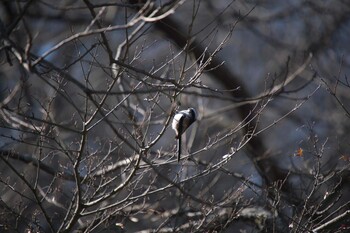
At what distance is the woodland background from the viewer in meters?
3.94

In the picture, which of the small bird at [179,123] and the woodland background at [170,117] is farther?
the small bird at [179,123]

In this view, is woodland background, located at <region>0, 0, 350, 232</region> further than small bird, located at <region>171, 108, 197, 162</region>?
No

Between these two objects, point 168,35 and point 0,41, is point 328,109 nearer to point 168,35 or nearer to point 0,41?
point 168,35

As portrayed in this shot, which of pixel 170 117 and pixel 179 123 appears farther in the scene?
pixel 179 123

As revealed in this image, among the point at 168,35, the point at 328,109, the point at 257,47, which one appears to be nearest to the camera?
the point at 168,35

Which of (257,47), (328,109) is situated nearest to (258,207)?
(328,109)

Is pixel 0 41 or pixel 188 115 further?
pixel 188 115

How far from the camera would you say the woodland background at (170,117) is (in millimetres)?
3943

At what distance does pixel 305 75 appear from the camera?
10.1m

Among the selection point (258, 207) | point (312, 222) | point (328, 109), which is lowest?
point (312, 222)

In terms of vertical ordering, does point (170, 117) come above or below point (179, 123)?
below

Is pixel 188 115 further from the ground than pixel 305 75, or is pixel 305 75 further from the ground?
pixel 305 75

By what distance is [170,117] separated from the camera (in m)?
3.98

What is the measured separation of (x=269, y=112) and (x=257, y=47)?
214 cm
